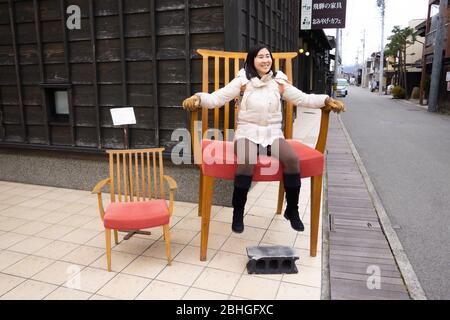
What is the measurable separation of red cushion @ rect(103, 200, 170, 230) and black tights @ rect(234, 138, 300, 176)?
802 mm

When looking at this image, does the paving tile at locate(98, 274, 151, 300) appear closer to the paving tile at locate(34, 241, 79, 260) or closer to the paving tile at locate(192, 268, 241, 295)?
the paving tile at locate(192, 268, 241, 295)

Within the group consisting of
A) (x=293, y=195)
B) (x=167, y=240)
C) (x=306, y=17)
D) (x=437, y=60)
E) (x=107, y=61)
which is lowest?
(x=167, y=240)

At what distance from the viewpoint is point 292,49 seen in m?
10.8

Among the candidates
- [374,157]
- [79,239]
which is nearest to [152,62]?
[79,239]

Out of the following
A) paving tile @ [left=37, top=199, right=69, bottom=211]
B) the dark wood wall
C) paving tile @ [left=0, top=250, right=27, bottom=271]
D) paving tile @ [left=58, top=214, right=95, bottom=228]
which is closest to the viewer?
paving tile @ [left=0, top=250, right=27, bottom=271]

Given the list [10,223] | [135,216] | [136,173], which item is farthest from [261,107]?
[10,223]

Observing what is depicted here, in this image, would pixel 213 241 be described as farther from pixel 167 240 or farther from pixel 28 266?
pixel 28 266

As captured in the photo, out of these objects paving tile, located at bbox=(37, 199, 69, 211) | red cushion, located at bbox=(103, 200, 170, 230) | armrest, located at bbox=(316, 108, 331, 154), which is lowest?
paving tile, located at bbox=(37, 199, 69, 211)

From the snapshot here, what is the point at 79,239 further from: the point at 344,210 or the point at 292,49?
the point at 292,49

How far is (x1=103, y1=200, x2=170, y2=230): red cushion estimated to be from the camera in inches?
127

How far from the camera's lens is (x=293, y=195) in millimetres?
3357

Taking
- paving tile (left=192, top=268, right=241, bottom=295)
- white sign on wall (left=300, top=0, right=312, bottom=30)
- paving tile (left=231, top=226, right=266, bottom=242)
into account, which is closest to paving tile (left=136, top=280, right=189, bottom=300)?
paving tile (left=192, top=268, right=241, bottom=295)

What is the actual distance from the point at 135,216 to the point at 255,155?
3.87ft

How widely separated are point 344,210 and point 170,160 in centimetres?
244
